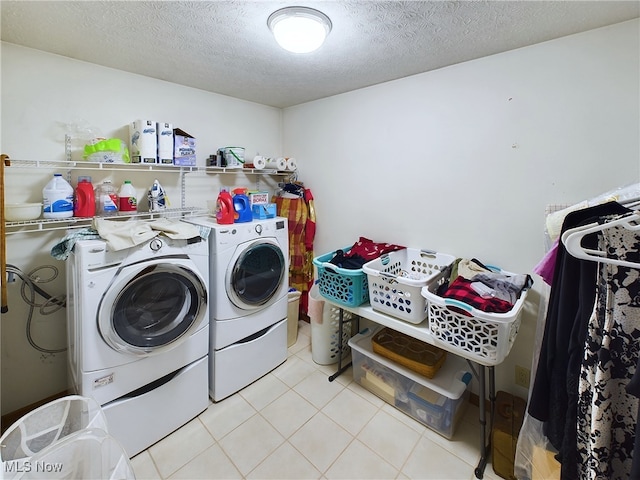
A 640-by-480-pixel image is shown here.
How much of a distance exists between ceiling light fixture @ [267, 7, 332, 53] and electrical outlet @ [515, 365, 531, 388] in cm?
218

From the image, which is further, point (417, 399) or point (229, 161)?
point (229, 161)

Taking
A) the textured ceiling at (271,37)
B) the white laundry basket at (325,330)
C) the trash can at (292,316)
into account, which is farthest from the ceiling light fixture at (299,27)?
the trash can at (292,316)

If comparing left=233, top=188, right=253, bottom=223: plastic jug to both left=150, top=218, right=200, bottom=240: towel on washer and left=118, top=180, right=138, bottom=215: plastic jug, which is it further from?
left=118, top=180, right=138, bottom=215: plastic jug

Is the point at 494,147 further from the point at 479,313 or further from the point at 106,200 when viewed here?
the point at 106,200

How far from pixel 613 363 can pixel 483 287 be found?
2.10ft

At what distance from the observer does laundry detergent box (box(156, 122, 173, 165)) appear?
1973mm

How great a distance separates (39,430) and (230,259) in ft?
3.66

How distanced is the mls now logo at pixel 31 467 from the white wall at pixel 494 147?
6.93ft

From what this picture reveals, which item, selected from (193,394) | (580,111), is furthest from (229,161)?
(580,111)

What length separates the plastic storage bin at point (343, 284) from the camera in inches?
73.2

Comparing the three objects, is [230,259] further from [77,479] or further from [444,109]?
[444,109]

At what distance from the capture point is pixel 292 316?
2.66 metres

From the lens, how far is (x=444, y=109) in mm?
1938

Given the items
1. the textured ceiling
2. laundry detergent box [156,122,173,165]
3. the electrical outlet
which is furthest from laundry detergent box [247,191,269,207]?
the electrical outlet
